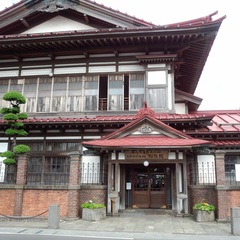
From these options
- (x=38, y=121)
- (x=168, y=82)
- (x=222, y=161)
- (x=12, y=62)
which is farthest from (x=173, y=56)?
(x=12, y=62)

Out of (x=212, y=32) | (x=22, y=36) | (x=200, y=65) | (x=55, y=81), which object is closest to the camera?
(x=212, y=32)

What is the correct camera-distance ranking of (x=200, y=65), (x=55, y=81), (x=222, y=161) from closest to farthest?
(x=222, y=161) < (x=55, y=81) < (x=200, y=65)

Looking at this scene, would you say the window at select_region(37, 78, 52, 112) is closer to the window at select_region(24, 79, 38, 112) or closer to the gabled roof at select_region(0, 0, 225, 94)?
the window at select_region(24, 79, 38, 112)

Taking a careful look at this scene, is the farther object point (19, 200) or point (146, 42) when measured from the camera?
point (146, 42)

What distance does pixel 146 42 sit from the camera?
15.8m

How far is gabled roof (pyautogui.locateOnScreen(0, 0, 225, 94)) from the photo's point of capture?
14.8m

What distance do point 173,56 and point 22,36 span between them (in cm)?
862

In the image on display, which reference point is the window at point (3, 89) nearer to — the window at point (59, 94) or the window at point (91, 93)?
the window at point (59, 94)

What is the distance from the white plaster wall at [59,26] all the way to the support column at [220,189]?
1093 cm

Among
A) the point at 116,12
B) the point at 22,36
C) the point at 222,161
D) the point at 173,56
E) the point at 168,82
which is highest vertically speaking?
the point at 116,12

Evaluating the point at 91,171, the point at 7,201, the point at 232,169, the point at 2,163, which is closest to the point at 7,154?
the point at 7,201

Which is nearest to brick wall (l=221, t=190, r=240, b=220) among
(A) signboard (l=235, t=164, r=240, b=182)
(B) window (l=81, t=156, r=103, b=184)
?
(A) signboard (l=235, t=164, r=240, b=182)

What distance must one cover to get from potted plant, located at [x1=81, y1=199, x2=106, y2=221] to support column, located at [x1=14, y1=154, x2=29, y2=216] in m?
2.91

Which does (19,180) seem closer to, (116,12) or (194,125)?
(194,125)
